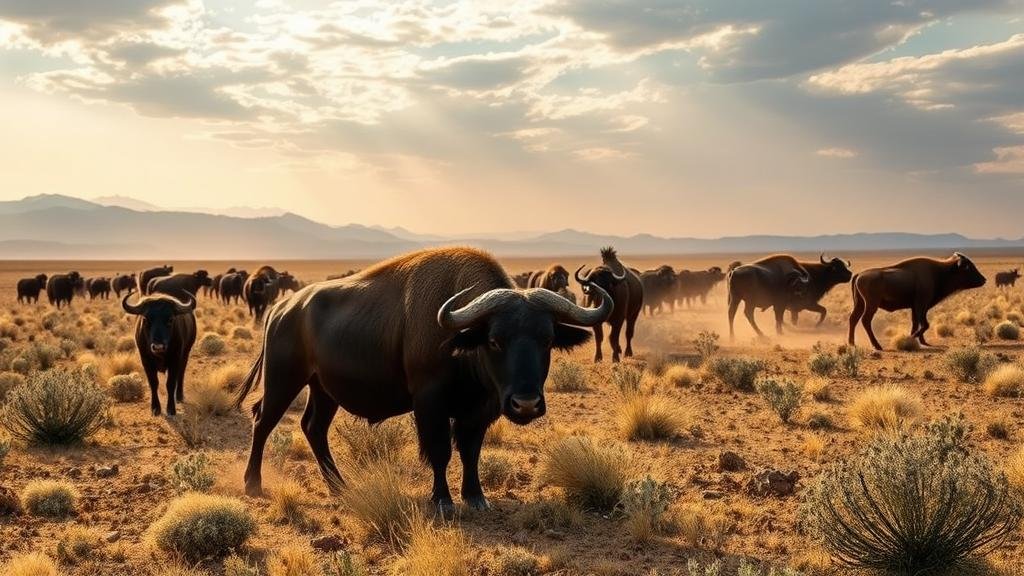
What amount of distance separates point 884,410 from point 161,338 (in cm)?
1143

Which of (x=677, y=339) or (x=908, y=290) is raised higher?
(x=908, y=290)

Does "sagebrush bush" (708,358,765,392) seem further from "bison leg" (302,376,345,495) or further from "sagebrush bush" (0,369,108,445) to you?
"sagebrush bush" (0,369,108,445)

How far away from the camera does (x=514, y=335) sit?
603cm

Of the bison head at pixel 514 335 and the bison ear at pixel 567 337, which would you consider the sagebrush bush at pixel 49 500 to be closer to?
the bison head at pixel 514 335

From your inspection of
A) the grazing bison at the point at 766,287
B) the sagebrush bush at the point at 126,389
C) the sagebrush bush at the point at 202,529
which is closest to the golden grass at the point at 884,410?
the sagebrush bush at the point at 202,529

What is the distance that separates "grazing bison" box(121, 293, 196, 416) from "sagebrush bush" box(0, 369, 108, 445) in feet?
5.46

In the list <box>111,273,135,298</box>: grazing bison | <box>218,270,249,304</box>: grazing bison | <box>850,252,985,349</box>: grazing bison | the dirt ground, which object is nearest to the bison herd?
the dirt ground

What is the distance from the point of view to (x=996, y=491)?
5.32 meters

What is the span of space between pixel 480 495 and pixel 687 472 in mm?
2856

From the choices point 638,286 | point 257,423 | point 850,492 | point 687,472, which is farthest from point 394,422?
point 638,286

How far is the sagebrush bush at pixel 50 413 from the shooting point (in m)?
10.3

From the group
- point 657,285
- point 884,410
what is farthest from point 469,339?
point 657,285

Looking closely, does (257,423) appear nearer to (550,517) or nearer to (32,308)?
(550,517)

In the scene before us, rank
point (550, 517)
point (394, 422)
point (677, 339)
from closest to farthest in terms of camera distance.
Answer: point (550, 517) → point (394, 422) → point (677, 339)
